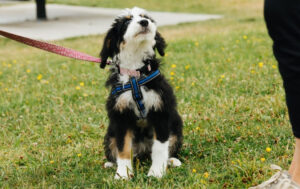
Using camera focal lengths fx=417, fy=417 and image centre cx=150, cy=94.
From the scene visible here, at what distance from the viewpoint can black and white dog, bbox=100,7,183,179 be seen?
10.3 feet

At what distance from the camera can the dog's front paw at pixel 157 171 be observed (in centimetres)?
313

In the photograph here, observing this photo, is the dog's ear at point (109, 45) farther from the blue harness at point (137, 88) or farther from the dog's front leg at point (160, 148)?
the dog's front leg at point (160, 148)

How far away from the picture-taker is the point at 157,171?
124 inches

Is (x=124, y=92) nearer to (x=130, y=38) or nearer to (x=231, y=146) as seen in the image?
(x=130, y=38)

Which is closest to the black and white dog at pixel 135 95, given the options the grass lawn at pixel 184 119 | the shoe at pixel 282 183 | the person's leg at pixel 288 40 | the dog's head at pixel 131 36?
the dog's head at pixel 131 36

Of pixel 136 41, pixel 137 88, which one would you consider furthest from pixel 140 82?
pixel 136 41

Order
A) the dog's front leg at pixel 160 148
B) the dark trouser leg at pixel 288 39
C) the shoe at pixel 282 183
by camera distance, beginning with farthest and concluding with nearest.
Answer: the dog's front leg at pixel 160 148
the shoe at pixel 282 183
the dark trouser leg at pixel 288 39

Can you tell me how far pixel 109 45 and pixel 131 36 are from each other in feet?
0.91

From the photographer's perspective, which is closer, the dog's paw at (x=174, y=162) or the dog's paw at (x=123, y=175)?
the dog's paw at (x=123, y=175)

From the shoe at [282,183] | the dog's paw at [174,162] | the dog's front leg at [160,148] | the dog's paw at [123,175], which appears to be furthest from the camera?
the dog's paw at [174,162]

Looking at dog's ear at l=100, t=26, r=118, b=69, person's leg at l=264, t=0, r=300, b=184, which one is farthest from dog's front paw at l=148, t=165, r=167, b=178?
person's leg at l=264, t=0, r=300, b=184

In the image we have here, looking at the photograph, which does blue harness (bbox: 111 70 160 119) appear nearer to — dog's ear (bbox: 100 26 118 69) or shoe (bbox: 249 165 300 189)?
dog's ear (bbox: 100 26 118 69)

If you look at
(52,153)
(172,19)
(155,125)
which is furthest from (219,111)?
(172,19)

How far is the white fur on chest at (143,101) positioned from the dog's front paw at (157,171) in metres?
0.44
